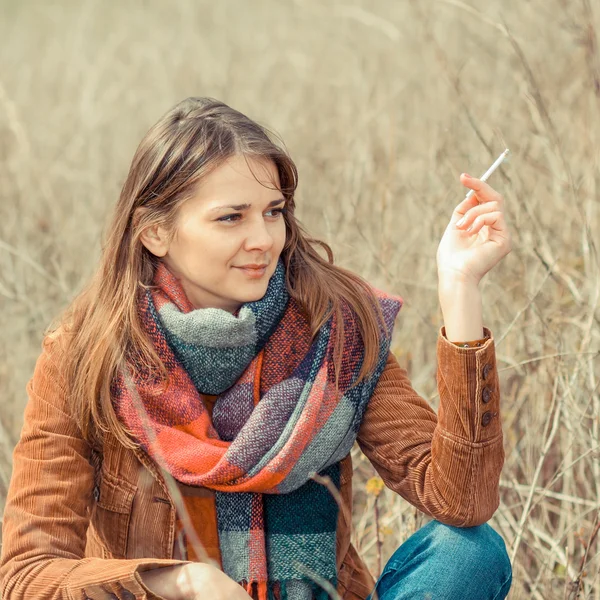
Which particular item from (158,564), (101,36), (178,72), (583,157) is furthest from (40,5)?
(158,564)

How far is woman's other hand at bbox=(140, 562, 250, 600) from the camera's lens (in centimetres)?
156

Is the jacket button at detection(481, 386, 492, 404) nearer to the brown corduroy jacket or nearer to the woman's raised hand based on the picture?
the brown corduroy jacket

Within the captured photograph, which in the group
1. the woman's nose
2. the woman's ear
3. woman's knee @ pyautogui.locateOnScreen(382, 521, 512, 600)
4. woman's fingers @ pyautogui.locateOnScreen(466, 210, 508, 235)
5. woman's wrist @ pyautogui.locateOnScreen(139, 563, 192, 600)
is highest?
woman's fingers @ pyautogui.locateOnScreen(466, 210, 508, 235)

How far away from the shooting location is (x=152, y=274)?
6.36ft

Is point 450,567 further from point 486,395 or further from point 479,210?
point 479,210

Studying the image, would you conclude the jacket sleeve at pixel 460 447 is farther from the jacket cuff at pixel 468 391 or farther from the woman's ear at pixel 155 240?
the woman's ear at pixel 155 240

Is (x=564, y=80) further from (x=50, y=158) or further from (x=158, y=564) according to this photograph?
(x=158, y=564)

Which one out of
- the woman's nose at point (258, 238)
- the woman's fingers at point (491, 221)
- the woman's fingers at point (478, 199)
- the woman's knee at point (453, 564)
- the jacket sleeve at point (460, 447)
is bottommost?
the woman's knee at point (453, 564)

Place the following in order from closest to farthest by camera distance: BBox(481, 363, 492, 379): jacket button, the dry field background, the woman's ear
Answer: BBox(481, 363, 492, 379): jacket button, the woman's ear, the dry field background

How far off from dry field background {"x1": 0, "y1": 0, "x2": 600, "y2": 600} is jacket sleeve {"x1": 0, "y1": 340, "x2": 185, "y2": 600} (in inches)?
22.0

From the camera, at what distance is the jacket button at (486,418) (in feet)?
5.51

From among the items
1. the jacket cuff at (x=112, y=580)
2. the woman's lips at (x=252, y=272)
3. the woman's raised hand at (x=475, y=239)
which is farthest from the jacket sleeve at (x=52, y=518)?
the woman's raised hand at (x=475, y=239)

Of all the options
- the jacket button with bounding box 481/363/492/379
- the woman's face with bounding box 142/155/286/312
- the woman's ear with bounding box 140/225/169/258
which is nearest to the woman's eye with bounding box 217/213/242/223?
the woman's face with bounding box 142/155/286/312

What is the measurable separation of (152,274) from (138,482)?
408 millimetres
